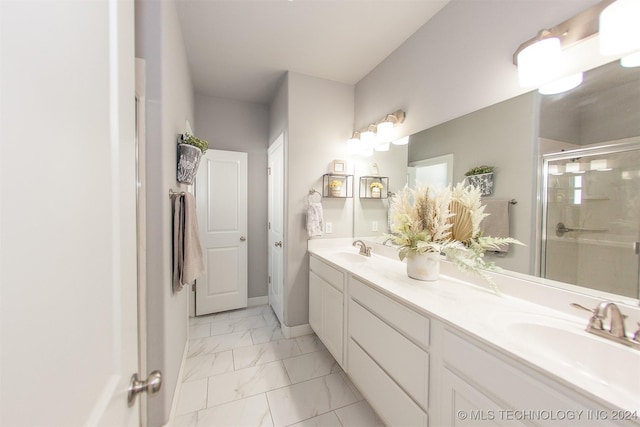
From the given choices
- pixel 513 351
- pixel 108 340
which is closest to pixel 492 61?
pixel 513 351

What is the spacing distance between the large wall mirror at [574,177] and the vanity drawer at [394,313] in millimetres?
621

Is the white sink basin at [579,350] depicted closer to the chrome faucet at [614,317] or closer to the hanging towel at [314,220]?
the chrome faucet at [614,317]

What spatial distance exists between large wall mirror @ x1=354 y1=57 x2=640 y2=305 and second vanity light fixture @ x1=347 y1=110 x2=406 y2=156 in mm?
703

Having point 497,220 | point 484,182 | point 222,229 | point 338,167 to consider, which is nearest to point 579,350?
point 497,220

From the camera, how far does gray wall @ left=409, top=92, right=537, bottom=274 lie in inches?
48.8

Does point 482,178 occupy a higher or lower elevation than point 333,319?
higher

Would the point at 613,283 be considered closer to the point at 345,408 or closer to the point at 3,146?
the point at 345,408

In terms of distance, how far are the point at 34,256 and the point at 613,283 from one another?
1.69 meters

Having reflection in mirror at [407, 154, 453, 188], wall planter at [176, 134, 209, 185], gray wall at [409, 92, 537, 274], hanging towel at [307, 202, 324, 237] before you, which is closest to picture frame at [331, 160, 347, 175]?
hanging towel at [307, 202, 324, 237]

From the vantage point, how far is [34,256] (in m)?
0.31

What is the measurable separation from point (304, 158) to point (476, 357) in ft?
6.70

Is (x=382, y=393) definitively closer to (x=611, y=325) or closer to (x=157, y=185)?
(x=611, y=325)

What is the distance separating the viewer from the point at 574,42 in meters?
1.08

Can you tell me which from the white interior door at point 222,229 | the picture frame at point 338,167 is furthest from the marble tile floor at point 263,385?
the picture frame at point 338,167
